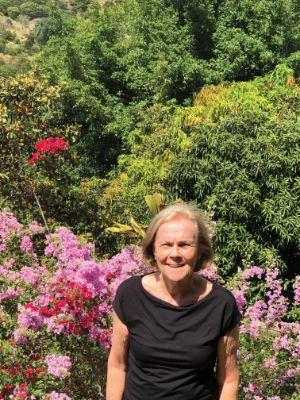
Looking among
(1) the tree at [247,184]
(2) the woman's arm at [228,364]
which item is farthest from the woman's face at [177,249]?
(1) the tree at [247,184]

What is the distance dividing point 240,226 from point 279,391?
254 centimetres

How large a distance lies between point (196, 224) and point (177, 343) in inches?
16.0

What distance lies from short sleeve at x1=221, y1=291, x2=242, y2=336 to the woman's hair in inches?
7.3

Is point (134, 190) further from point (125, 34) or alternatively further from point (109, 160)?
point (125, 34)

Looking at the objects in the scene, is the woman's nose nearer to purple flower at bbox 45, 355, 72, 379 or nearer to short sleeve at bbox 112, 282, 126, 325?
short sleeve at bbox 112, 282, 126, 325

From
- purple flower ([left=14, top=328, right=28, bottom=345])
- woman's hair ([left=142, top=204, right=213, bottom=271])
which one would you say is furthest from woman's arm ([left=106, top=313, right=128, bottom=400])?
purple flower ([left=14, top=328, right=28, bottom=345])

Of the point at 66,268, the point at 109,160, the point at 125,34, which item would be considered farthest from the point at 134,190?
the point at 125,34

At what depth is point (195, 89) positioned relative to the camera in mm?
10703

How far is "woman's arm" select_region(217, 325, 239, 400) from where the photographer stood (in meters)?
1.52

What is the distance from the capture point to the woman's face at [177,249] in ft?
5.03

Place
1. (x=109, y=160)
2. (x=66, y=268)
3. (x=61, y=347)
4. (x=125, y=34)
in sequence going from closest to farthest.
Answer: (x=61, y=347) < (x=66, y=268) < (x=109, y=160) < (x=125, y=34)

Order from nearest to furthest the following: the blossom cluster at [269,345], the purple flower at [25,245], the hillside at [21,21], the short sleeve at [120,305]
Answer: the short sleeve at [120,305] → the blossom cluster at [269,345] → the purple flower at [25,245] → the hillside at [21,21]

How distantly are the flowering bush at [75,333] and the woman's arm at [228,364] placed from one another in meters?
0.93

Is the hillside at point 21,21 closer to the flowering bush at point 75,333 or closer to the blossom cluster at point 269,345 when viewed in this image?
the flowering bush at point 75,333
